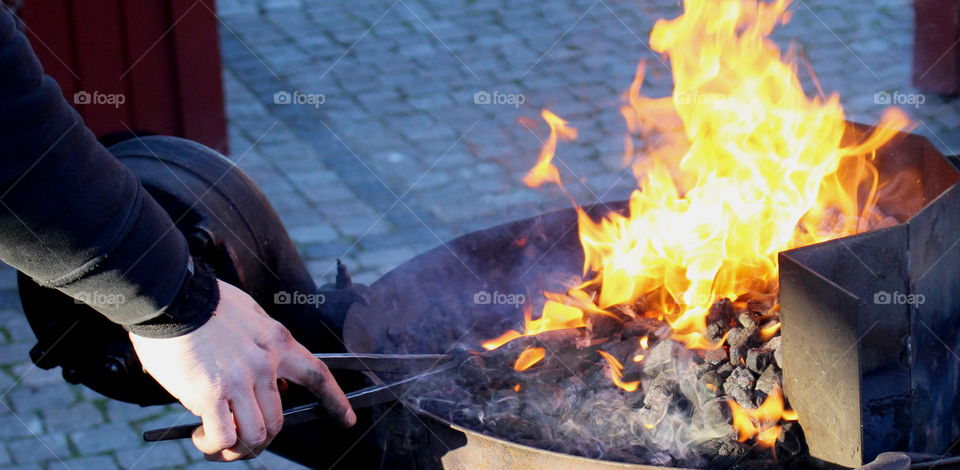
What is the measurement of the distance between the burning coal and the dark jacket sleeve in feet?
3.64

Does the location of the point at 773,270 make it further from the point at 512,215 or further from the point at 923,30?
the point at 923,30

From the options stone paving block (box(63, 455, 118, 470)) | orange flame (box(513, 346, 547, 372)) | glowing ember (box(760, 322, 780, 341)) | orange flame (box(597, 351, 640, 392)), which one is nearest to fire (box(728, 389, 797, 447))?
glowing ember (box(760, 322, 780, 341))

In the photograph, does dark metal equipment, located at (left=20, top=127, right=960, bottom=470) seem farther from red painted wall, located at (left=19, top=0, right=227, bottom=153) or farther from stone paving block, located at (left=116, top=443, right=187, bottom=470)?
red painted wall, located at (left=19, top=0, right=227, bottom=153)

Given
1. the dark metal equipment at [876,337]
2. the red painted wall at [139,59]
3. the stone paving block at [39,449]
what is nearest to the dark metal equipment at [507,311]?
the dark metal equipment at [876,337]

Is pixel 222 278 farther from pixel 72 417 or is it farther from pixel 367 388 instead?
pixel 72 417

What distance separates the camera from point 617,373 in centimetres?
292

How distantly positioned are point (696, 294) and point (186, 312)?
5.56 ft

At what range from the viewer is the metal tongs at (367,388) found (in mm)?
2428

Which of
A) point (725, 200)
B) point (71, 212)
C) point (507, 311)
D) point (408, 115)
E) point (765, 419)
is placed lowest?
point (408, 115)

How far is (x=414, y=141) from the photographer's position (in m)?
6.86

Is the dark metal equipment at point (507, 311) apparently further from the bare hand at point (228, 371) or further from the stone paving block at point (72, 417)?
the stone paving block at point (72, 417)

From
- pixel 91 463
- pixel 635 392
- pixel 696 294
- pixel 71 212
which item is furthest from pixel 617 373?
pixel 91 463

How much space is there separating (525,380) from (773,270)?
827 millimetres

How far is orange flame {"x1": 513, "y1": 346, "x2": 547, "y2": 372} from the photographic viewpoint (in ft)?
10.0
